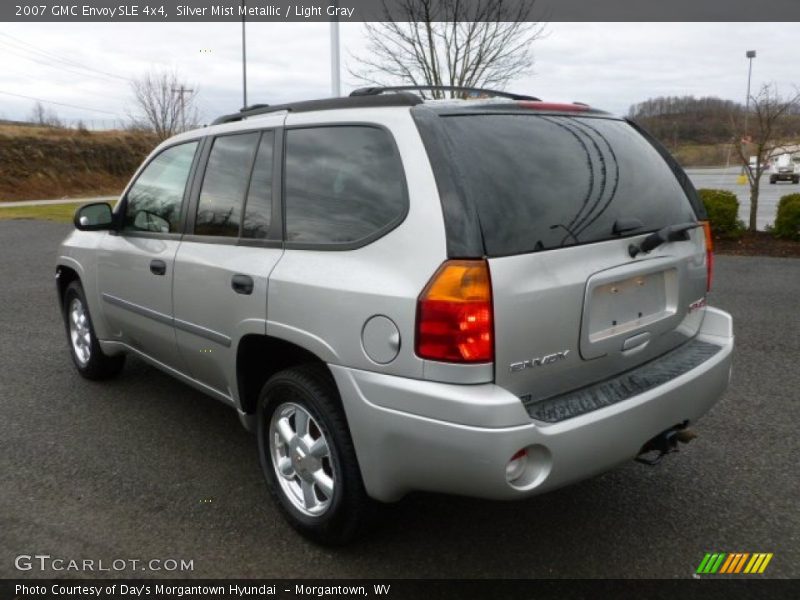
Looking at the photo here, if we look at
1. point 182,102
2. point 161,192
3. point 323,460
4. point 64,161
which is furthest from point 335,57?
point 64,161

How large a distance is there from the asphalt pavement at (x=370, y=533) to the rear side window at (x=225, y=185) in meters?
1.26

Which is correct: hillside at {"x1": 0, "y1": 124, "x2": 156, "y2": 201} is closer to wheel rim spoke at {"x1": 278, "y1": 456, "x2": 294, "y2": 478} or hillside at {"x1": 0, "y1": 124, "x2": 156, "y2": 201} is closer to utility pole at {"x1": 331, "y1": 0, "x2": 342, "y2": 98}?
utility pole at {"x1": 331, "y1": 0, "x2": 342, "y2": 98}

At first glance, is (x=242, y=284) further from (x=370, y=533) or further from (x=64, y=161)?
(x=64, y=161)

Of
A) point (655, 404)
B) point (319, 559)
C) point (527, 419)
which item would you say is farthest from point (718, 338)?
point (319, 559)

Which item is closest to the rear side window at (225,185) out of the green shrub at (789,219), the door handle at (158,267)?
the door handle at (158,267)

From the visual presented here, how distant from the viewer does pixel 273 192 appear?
2920 millimetres

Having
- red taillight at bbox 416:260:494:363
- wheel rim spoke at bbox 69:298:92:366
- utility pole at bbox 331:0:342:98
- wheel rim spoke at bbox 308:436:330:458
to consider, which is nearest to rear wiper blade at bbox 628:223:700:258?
red taillight at bbox 416:260:494:363

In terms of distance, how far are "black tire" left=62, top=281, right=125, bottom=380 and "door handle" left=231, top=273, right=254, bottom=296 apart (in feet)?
6.83

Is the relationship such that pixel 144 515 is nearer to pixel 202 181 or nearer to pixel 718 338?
pixel 202 181

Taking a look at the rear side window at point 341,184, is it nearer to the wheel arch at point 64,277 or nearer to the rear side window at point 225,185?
the rear side window at point 225,185

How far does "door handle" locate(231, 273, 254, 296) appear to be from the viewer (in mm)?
2854

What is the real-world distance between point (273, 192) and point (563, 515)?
1.91 m

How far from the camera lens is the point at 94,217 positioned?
412cm

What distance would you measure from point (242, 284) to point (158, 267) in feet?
2.96
